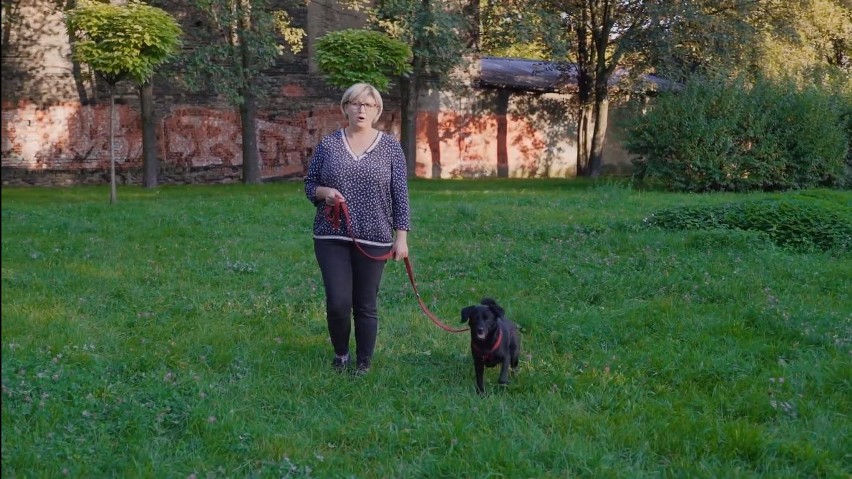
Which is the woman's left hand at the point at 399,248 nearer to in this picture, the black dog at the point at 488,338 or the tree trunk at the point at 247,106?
the black dog at the point at 488,338

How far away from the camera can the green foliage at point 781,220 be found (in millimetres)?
10359

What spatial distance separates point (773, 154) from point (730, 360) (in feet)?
53.4

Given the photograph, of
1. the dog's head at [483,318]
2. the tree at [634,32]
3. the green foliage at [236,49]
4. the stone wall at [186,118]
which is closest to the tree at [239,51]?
the green foliage at [236,49]

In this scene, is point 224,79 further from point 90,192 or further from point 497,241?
point 497,241

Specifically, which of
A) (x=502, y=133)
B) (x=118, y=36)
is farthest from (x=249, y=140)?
(x=502, y=133)

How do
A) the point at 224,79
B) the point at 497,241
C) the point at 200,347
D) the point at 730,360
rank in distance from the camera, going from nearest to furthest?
1. the point at 730,360
2. the point at 200,347
3. the point at 497,241
4. the point at 224,79

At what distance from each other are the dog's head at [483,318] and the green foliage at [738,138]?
1607 centimetres

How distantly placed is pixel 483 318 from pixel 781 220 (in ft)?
24.1

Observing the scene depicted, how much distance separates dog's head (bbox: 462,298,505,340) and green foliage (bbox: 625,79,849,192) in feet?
52.7

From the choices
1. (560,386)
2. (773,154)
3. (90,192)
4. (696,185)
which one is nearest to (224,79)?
(90,192)

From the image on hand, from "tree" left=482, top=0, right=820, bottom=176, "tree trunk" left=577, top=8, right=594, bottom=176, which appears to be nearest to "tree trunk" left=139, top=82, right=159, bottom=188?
"tree" left=482, top=0, right=820, bottom=176

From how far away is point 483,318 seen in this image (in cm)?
507

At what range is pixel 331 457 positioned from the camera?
13.5 ft

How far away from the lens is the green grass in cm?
412
